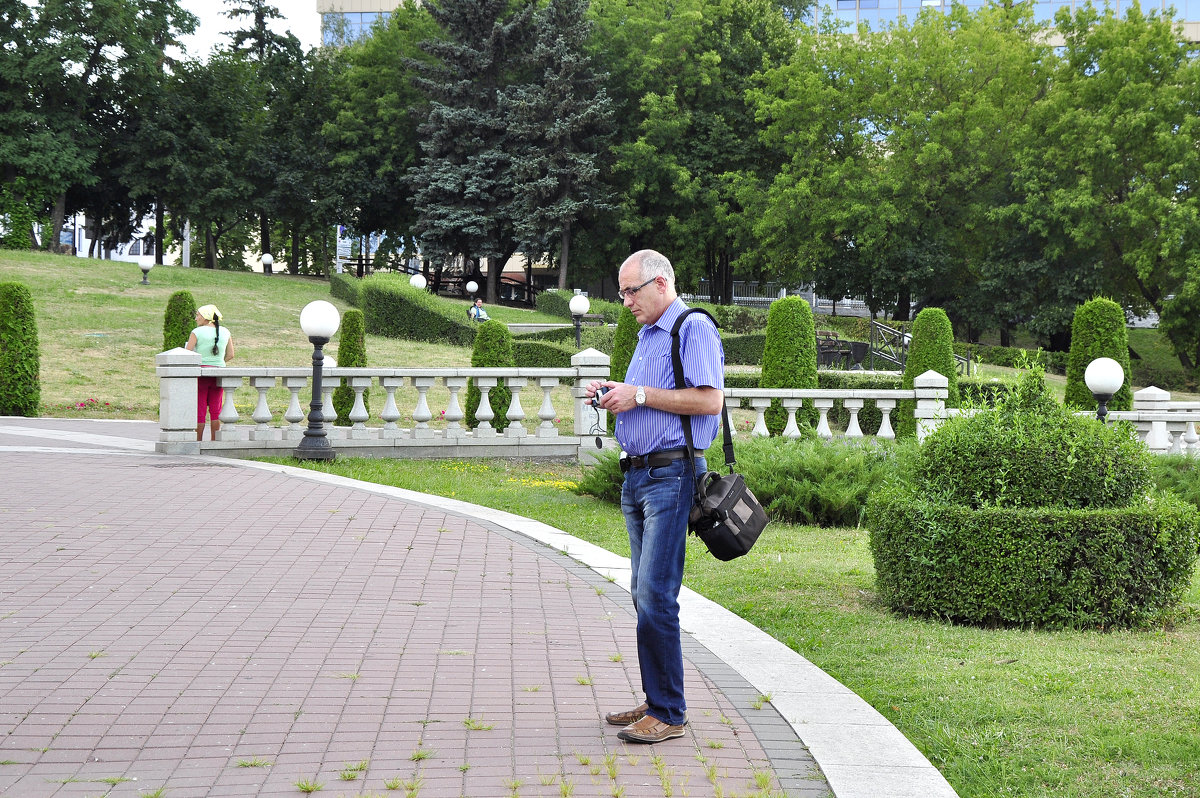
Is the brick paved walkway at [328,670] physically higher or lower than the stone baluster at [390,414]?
lower

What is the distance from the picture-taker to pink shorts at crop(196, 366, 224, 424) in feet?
45.7

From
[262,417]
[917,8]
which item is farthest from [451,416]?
[917,8]

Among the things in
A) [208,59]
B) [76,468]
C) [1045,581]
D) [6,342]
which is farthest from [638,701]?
[208,59]

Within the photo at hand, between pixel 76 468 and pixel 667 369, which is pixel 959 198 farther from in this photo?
pixel 667 369

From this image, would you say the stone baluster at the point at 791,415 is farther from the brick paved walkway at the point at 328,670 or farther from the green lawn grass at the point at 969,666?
the brick paved walkway at the point at 328,670

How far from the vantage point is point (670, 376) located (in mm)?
4504

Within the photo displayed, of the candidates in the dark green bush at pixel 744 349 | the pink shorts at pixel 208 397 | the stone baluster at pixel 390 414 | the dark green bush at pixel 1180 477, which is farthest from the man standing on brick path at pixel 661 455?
the dark green bush at pixel 744 349

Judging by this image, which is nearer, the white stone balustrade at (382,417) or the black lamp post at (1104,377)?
the black lamp post at (1104,377)

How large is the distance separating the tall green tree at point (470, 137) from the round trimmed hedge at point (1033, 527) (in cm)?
4198

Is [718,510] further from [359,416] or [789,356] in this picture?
[789,356]

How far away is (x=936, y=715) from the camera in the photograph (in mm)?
4965

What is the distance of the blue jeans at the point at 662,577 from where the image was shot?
14.6ft

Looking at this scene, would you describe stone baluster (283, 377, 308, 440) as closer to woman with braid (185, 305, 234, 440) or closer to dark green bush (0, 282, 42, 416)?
woman with braid (185, 305, 234, 440)

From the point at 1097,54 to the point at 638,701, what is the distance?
4324 cm
